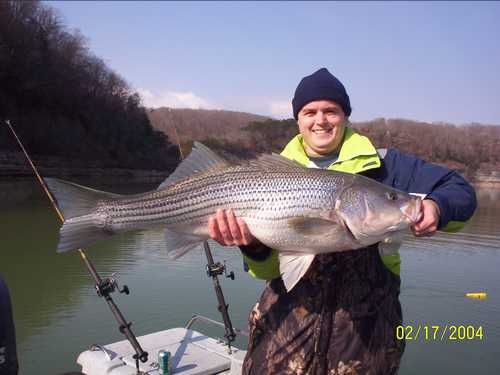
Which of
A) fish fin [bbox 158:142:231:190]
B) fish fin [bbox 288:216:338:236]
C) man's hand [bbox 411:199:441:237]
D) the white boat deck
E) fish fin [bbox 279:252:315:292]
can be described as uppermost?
fish fin [bbox 158:142:231:190]

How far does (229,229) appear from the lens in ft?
10.9

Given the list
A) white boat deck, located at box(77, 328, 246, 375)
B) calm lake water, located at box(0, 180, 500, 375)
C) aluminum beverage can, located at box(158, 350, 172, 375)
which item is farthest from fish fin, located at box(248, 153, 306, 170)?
calm lake water, located at box(0, 180, 500, 375)

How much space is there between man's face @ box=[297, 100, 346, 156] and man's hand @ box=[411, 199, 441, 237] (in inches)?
31.6

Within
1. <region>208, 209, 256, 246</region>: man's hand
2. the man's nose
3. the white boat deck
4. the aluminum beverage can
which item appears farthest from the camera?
the white boat deck

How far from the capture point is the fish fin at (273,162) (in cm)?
348

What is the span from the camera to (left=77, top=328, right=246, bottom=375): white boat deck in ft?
17.4

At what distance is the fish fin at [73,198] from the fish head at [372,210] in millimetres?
1751

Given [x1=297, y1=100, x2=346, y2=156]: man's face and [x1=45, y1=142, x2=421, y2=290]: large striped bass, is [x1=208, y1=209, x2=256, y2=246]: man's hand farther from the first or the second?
[x1=297, y1=100, x2=346, y2=156]: man's face

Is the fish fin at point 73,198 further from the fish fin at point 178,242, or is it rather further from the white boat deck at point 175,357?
the white boat deck at point 175,357

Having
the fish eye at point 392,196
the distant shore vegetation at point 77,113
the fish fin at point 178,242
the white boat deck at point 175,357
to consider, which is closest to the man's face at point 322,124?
the fish eye at point 392,196

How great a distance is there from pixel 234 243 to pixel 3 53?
160 ft

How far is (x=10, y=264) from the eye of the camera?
1434cm

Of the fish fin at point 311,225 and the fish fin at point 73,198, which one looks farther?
the fish fin at point 73,198

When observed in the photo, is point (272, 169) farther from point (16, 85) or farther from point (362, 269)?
point (16, 85)
